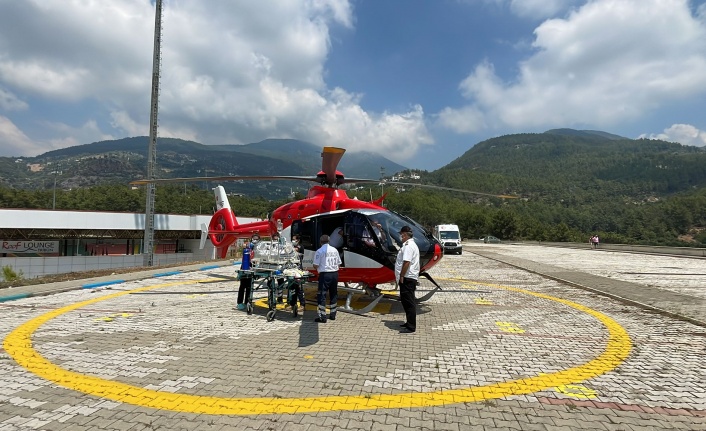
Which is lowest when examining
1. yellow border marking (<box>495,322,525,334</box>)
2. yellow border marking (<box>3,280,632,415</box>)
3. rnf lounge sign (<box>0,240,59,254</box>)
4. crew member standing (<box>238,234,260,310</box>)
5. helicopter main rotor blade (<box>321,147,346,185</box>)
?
rnf lounge sign (<box>0,240,59,254</box>)

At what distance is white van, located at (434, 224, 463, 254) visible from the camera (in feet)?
110

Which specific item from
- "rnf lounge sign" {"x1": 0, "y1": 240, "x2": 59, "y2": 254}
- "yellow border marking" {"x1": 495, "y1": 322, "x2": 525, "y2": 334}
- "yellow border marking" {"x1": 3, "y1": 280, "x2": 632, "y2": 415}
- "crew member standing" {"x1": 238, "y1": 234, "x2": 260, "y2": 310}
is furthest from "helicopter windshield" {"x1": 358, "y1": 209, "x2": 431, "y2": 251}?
"rnf lounge sign" {"x1": 0, "y1": 240, "x2": 59, "y2": 254}

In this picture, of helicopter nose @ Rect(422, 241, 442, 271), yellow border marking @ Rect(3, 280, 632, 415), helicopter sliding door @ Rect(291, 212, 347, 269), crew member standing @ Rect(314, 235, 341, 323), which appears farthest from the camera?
helicopter sliding door @ Rect(291, 212, 347, 269)

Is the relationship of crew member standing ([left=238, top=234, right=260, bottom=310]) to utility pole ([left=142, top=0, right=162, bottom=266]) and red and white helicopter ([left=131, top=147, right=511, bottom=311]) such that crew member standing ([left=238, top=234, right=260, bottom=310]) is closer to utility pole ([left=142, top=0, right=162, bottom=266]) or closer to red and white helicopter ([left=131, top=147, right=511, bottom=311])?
red and white helicopter ([left=131, top=147, right=511, bottom=311])

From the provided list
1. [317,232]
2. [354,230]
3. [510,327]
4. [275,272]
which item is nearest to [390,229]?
[354,230]

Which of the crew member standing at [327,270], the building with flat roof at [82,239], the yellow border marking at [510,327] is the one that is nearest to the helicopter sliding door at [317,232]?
the crew member standing at [327,270]

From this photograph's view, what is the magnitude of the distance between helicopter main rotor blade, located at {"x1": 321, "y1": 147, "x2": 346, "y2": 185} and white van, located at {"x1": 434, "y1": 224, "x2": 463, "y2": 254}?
76.5 ft

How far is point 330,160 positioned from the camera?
9.44 m

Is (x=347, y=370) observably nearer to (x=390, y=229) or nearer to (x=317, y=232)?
(x=390, y=229)

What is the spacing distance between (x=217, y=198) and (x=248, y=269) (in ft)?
35.3

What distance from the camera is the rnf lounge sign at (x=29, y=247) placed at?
3450cm

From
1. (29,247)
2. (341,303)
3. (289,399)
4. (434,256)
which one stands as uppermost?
(434,256)

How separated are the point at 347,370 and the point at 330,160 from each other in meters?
5.64

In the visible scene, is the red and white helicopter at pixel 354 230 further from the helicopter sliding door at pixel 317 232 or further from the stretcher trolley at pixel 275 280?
the stretcher trolley at pixel 275 280
